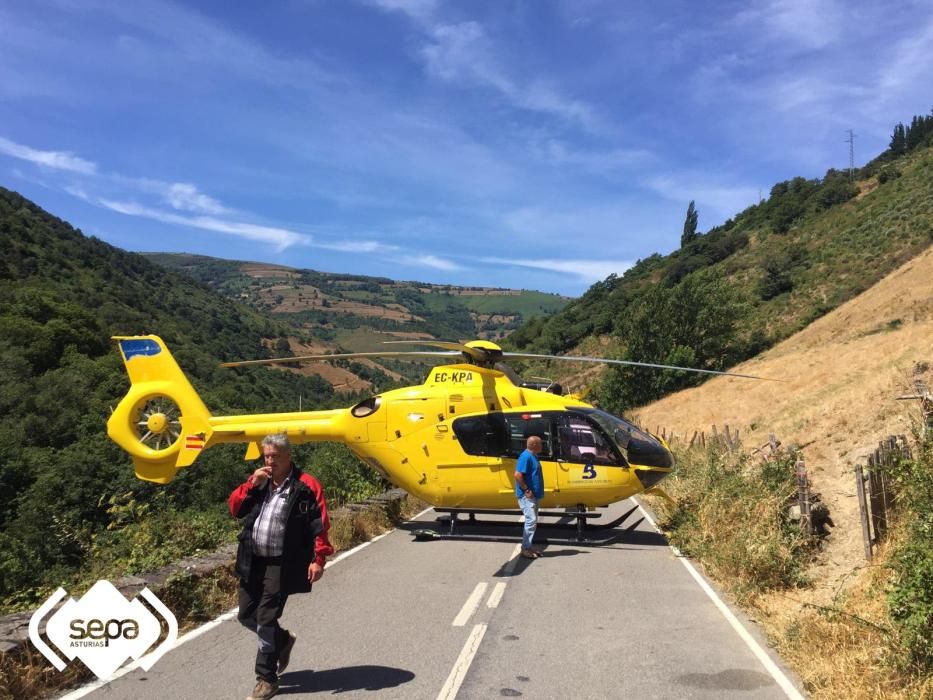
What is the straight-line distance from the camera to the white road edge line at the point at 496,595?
722cm

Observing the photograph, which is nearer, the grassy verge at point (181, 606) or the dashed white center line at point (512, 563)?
the grassy verge at point (181, 606)

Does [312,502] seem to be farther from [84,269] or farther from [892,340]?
[84,269]

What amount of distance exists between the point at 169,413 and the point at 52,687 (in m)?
8.03

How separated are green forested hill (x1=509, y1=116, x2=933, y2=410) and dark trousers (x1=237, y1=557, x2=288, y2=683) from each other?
47.6 metres

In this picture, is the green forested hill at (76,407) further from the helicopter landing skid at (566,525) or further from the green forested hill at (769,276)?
the green forested hill at (769,276)

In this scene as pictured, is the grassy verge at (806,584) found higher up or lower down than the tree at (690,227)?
lower down

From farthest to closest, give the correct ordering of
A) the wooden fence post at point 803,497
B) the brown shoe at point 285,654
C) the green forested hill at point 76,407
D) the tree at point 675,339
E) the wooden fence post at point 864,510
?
the tree at point 675,339 < the green forested hill at point 76,407 < the wooden fence post at point 803,497 < the wooden fence post at point 864,510 < the brown shoe at point 285,654

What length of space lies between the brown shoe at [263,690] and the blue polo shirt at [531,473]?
5877 mm

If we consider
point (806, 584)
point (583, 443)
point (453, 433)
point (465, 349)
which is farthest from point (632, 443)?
point (806, 584)

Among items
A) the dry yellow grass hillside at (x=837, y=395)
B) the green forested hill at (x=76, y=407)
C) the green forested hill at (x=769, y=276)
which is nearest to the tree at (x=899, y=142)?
the green forested hill at (x=769, y=276)

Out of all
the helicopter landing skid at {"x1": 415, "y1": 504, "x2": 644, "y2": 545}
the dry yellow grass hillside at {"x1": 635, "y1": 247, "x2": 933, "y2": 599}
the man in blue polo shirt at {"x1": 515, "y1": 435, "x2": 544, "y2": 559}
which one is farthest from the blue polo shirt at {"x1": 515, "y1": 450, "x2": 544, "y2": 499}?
the dry yellow grass hillside at {"x1": 635, "y1": 247, "x2": 933, "y2": 599}

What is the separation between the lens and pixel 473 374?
11.7 meters

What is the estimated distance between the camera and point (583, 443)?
1116 cm

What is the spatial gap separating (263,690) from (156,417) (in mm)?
8776
